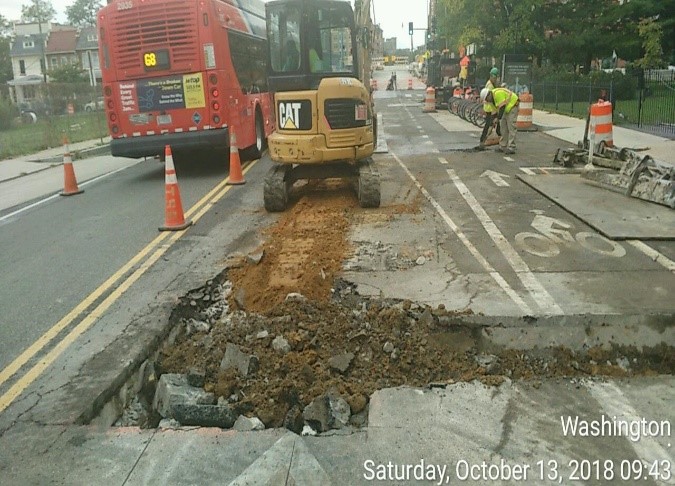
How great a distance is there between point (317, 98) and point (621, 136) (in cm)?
1213

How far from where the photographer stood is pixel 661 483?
3170 mm

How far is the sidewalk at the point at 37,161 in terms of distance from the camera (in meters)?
17.6

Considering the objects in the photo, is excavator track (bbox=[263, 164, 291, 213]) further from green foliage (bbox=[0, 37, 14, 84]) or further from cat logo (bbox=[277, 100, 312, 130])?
green foliage (bbox=[0, 37, 14, 84])

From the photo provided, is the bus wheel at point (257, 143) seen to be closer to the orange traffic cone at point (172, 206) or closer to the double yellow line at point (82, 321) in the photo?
the orange traffic cone at point (172, 206)

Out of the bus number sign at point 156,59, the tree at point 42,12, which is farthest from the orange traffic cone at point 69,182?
the tree at point 42,12

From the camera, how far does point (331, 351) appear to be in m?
4.88

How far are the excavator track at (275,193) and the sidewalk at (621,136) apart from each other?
6.56 meters

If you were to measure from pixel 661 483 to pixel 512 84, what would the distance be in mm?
32748

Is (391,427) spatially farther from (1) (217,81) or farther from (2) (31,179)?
(2) (31,179)

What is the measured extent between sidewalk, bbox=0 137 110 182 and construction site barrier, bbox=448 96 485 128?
1353 cm

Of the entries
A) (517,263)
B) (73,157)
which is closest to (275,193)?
(517,263)

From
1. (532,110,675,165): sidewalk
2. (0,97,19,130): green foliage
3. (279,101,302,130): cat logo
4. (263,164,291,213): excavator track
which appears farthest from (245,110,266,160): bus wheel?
(0,97,19,130): green foliage

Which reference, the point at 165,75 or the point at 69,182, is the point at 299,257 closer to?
the point at 69,182

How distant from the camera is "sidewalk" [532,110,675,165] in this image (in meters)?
14.6
